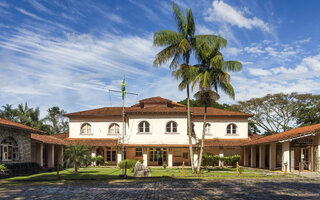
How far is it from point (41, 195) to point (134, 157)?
21.0m

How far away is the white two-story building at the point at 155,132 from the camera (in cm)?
3009

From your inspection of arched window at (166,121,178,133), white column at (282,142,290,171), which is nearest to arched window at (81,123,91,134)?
arched window at (166,121,178,133)

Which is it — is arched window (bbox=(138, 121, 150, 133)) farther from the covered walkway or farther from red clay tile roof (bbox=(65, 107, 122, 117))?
the covered walkway

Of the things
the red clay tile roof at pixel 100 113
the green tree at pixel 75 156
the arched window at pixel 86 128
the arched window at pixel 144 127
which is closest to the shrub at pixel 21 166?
the green tree at pixel 75 156

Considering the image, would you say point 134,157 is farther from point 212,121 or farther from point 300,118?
point 300,118

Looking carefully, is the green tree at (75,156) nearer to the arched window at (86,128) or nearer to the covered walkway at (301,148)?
the arched window at (86,128)

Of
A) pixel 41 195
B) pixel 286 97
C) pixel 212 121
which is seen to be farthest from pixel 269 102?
pixel 41 195

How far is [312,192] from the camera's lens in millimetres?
12633

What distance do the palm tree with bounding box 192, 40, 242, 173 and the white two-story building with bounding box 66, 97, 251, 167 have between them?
298 inches

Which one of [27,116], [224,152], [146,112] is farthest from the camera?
[27,116]

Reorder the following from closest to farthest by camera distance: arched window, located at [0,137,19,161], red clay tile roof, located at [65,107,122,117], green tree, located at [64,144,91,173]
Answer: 1. arched window, located at [0,137,19,161]
2. green tree, located at [64,144,91,173]
3. red clay tile roof, located at [65,107,122,117]

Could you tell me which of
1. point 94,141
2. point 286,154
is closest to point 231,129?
Answer: point 286,154

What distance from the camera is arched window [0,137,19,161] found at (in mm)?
19812

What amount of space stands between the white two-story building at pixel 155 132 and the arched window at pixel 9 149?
9.65 meters
